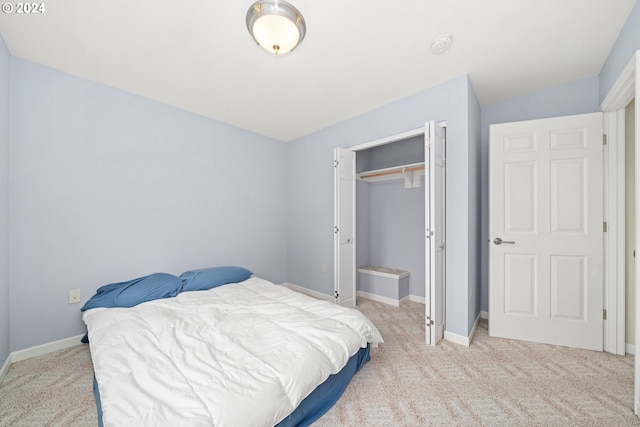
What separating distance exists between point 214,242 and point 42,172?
5.69ft

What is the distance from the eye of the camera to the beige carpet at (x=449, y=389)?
1.51 meters

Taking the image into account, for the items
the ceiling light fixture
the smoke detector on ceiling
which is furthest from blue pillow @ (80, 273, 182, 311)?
the smoke detector on ceiling

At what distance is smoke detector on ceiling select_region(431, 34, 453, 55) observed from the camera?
1.89 meters

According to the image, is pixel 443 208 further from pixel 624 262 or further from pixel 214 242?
pixel 214 242

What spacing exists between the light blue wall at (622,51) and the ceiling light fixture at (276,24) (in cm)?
216

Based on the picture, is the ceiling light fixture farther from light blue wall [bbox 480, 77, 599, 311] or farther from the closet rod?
light blue wall [bbox 480, 77, 599, 311]

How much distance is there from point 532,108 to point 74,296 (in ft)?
16.6

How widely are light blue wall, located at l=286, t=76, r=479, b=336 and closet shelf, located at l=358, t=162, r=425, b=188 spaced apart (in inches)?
25.8

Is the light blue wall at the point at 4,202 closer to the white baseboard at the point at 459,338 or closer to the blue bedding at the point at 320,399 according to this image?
the blue bedding at the point at 320,399

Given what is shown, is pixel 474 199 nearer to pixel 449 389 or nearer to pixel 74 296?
pixel 449 389

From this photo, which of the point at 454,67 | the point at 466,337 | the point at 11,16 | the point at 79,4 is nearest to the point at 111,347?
the point at 79,4

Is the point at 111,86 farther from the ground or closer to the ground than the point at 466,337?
farther from the ground

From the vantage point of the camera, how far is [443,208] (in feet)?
8.25

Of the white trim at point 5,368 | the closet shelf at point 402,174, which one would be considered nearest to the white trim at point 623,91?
the closet shelf at point 402,174
